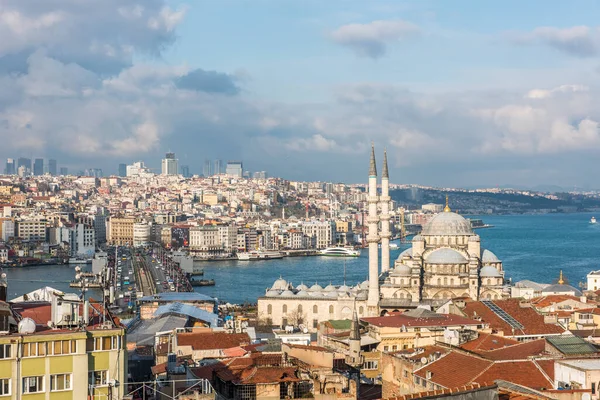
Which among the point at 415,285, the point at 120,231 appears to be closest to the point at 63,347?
the point at 415,285

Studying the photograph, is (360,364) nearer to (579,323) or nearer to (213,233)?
(579,323)

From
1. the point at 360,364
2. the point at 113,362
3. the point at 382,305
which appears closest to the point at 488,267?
the point at 382,305

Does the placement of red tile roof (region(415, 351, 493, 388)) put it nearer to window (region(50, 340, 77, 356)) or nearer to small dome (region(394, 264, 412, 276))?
window (region(50, 340, 77, 356))

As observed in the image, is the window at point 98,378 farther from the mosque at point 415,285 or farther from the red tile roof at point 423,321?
the mosque at point 415,285

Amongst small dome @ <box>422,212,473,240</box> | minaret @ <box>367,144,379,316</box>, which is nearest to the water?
Answer: minaret @ <box>367,144,379,316</box>

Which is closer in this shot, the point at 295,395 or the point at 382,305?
the point at 295,395

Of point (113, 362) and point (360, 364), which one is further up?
point (113, 362)

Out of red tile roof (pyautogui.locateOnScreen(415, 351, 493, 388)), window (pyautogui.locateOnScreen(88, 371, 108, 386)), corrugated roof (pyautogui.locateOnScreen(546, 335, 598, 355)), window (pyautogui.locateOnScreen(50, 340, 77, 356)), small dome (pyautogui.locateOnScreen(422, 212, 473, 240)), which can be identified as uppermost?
small dome (pyautogui.locateOnScreen(422, 212, 473, 240))
